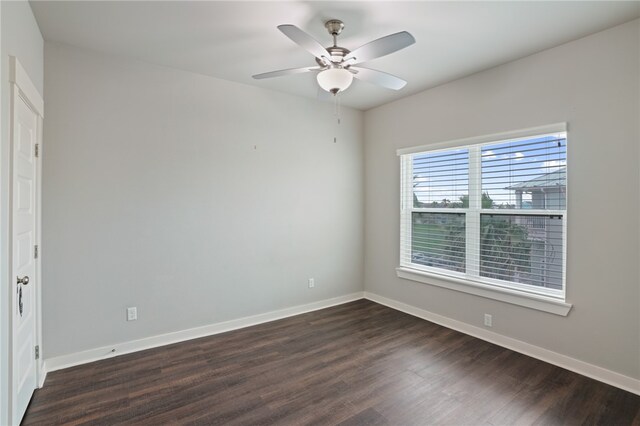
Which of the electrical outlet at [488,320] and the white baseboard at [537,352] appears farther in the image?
the electrical outlet at [488,320]

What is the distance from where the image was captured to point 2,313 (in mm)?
1717

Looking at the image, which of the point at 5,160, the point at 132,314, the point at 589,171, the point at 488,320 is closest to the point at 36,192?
the point at 5,160

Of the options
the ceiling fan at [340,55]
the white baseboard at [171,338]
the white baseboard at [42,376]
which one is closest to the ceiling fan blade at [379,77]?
the ceiling fan at [340,55]

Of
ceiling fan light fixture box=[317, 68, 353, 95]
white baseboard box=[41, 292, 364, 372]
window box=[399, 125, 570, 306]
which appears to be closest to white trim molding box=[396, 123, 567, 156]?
window box=[399, 125, 570, 306]

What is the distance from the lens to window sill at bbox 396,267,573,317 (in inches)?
109

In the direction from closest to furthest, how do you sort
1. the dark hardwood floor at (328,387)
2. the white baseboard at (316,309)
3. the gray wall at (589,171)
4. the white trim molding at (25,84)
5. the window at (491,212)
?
the white trim molding at (25,84) → the dark hardwood floor at (328,387) → the gray wall at (589,171) → the white baseboard at (316,309) → the window at (491,212)

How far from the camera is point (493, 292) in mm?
3225

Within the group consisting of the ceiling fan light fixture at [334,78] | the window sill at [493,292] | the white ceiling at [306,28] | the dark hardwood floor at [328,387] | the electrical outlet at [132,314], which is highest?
the white ceiling at [306,28]

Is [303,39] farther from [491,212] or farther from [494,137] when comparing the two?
[491,212]

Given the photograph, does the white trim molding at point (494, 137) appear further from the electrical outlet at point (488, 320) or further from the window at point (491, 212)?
the electrical outlet at point (488, 320)

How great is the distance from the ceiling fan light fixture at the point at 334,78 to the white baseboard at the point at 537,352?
9.36 feet

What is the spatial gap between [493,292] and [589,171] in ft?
4.54

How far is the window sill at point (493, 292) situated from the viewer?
9.12ft

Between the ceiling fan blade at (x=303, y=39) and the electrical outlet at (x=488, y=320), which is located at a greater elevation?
the ceiling fan blade at (x=303, y=39)
